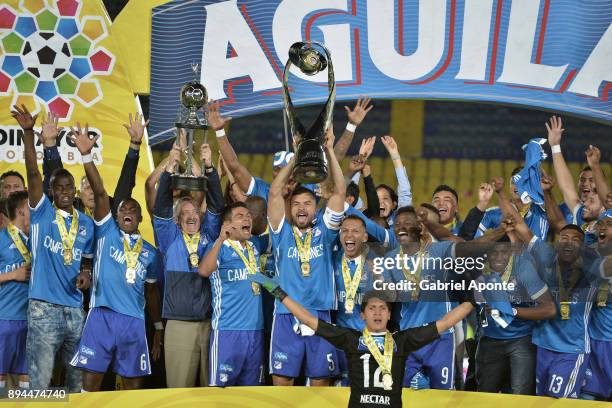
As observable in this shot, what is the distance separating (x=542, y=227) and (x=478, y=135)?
367 centimetres

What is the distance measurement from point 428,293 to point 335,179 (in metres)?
0.95

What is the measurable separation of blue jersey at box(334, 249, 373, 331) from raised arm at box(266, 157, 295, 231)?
474 mm

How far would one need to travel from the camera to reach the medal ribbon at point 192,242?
7184 mm

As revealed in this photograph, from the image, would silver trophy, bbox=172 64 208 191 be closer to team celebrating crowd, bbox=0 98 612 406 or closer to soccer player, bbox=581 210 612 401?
team celebrating crowd, bbox=0 98 612 406

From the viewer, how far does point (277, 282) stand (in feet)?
21.5

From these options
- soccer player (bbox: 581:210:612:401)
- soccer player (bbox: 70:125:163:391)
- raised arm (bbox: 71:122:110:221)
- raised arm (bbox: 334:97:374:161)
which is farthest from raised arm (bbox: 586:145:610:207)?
raised arm (bbox: 71:122:110:221)

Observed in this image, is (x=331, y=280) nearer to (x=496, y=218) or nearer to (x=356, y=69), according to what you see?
(x=496, y=218)

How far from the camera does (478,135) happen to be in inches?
447

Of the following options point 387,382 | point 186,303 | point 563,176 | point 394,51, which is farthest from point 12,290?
point 563,176

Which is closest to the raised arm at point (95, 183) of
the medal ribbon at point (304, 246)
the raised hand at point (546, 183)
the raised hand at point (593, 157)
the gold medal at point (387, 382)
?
the medal ribbon at point (304, 246)

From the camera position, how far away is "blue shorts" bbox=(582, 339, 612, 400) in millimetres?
6691

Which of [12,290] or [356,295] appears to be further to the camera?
[12,290]

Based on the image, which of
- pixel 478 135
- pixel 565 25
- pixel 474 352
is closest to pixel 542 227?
pixel 474 352

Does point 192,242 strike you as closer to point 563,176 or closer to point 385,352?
point 385,352
